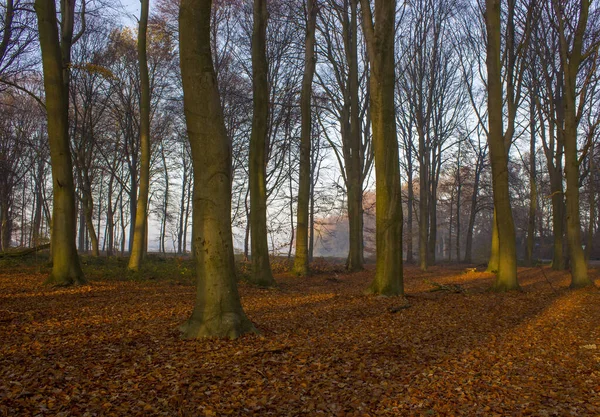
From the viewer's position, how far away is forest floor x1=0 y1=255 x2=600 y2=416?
3.87 meters

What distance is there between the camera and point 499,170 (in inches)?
495

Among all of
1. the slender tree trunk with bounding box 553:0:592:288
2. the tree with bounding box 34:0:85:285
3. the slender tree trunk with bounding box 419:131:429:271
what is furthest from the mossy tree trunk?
the tree with bounding box 34:0:85:285

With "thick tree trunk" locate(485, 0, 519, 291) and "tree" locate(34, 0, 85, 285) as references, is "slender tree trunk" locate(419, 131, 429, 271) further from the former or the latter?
"tree" locate(34, 0, 85, 285)

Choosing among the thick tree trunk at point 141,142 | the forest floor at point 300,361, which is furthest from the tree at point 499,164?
the thick tree trunk at point 141,142

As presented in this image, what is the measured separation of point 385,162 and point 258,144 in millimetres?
3724

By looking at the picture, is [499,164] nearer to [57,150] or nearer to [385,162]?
[385,162]

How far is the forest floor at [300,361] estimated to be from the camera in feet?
12.7

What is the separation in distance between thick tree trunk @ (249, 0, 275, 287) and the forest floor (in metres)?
3.17

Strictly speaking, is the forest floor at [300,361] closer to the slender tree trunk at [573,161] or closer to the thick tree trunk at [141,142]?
the slender tree trunk at [573,161]

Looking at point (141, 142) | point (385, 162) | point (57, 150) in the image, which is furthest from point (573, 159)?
point (57, 150)

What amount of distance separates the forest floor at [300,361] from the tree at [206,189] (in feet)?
1.38

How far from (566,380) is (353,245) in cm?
1458

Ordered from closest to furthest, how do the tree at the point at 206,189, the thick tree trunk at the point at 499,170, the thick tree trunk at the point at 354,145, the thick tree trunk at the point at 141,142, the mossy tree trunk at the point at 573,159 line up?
the tree at the point at 206,189, the thick tree trunk at the point at 499,170, the mossy tree trunk at the point at 573,159, the thick tree trunk at the point at 141,142, the thick tree trunk at the point at 354,145

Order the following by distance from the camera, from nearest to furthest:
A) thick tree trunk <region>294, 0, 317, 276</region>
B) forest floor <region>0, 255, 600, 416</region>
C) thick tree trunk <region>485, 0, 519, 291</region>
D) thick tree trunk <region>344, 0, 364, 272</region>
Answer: forest floor <region>0, 255, 600, 416</region>, thick tree trunk <region>485, 0, 519, 291</region>, thick tree trunk <region>294, 0, 317, 276</region>, thick tree trunk <region>344, 0, 364, 272</region>
